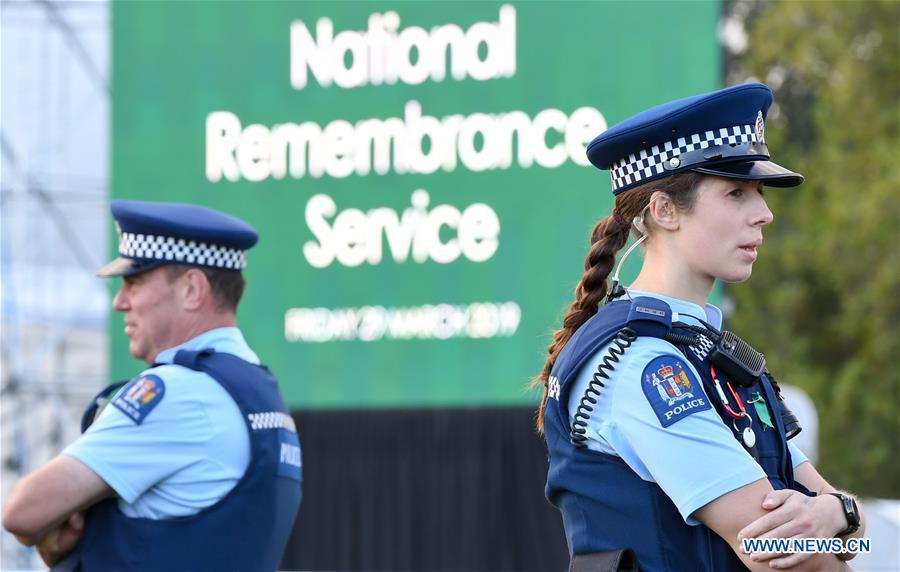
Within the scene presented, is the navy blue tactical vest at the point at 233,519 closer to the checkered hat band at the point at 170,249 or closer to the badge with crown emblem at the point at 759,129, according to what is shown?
the checkered hat band at the point at 170,249

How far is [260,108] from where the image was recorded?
637 centimetres

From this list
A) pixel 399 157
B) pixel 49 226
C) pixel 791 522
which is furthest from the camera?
pixel 49 226

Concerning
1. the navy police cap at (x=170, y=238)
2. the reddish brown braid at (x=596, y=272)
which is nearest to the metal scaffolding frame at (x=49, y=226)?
the navy police cap at (x=170, y=238)

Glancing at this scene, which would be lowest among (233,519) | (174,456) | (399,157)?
(233,519)

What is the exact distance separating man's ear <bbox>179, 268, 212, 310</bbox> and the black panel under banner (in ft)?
11.3

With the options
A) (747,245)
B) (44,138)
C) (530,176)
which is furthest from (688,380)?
(44,138)

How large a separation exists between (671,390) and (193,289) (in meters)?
1.29

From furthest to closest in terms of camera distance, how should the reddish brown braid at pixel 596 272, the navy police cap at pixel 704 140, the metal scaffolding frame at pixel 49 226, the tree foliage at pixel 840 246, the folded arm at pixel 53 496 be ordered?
1. the tree foliage at pixel 840 246
2. the metal scaffolding frame at pixel 49 226
3. the folded arm at pixel 53 496
4. the reddish brown braid at pixel 596 272
5. the navy police cap at pixel 704 140

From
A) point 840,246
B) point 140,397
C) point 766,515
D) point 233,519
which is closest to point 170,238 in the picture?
point 140,397

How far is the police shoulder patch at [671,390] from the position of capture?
184 cm

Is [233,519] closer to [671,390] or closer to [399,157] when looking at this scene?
[671,390]

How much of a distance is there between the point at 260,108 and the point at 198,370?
12.5 feet

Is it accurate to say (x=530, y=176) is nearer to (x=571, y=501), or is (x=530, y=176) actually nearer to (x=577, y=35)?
(x=577, y=35)

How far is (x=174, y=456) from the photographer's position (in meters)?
2.55
